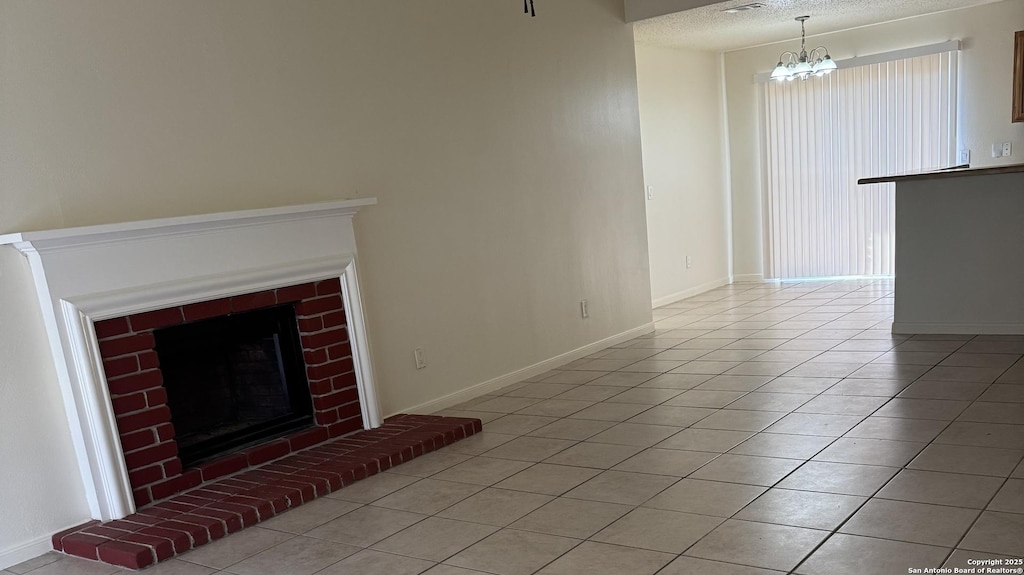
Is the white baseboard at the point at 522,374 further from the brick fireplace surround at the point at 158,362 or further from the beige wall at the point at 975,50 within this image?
the beige wall at the point at 975,50

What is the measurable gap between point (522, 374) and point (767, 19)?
345 centimetres

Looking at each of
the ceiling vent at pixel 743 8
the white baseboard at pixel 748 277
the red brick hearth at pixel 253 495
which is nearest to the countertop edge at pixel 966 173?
the ceiling vent at pixel 743 8

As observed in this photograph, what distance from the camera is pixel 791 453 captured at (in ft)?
10.3

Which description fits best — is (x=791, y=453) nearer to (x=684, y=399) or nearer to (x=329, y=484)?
(x=684, y=399)

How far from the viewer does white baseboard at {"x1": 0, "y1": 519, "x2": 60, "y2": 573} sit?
9.13 ft

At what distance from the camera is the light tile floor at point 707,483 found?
7.82 feet

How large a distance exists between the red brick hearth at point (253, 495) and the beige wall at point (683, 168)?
13.0 ft

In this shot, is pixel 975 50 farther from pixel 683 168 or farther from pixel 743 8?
pixel 683 168

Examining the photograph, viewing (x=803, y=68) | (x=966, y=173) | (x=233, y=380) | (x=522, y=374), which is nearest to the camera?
(x=233, y=380)

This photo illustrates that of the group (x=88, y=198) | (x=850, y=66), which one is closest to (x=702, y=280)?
(x=850, y=66)

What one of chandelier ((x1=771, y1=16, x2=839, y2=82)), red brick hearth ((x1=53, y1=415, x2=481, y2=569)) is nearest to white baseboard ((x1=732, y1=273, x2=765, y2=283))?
chandelier ((x1=771, y1=16, x2=839, y2=82))

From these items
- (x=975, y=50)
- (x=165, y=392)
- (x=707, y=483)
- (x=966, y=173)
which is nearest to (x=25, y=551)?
(x=165, y=392)

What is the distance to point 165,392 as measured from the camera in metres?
3.18

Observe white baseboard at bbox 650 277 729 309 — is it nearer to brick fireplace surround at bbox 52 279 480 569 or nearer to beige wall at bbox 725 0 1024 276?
beige wall at bbox 725 0 1024 276
